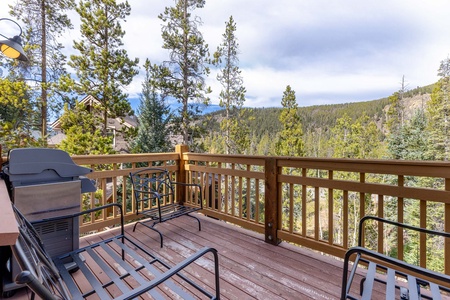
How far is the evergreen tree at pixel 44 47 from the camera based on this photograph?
8.00m

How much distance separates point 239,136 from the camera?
14586mm

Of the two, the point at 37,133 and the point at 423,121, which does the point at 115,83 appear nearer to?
the point at 37,133

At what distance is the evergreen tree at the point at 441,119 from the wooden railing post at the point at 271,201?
52.9 ft

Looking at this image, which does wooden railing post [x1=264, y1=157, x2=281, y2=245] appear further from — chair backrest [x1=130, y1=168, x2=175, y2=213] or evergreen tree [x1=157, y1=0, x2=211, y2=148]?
evergreen tree [x1=157, y1=0, x2=211, y2=148]

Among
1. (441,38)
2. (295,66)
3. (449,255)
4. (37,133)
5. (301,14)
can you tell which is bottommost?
(449,255)

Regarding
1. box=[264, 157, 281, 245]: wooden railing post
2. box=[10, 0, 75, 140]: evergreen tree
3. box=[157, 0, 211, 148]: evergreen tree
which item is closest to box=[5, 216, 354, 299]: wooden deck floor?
box=[264, 157, 281, 245]: wooden railing post

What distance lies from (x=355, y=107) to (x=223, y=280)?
25.2 meters

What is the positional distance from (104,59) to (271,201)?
33.0ft

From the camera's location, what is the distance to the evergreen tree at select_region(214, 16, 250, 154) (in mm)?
12812

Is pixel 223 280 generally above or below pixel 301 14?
below

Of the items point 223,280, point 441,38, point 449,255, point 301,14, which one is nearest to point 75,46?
point 301,14

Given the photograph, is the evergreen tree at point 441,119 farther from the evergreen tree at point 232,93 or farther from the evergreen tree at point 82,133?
the evergreen tree at point 82,133

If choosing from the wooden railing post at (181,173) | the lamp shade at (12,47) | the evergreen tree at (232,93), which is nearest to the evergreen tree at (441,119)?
the evergreen tree at (232,93)

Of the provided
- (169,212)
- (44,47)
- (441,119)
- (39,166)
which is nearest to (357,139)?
(441,119)
